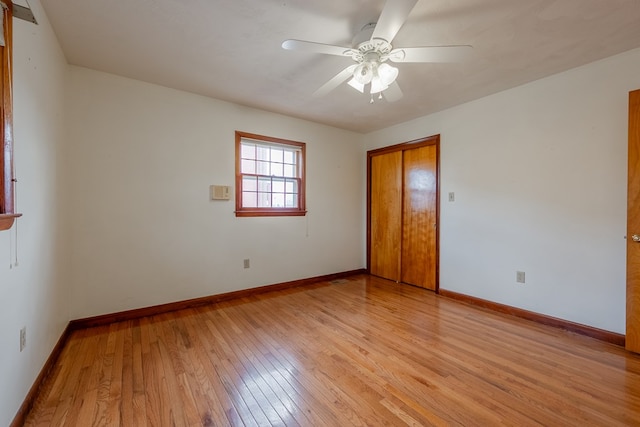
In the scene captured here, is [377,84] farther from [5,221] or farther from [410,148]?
[5,221]

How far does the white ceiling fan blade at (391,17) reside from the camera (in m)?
1.36

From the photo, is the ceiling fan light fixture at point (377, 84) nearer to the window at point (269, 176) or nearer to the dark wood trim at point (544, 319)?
the window at point (269, 176)

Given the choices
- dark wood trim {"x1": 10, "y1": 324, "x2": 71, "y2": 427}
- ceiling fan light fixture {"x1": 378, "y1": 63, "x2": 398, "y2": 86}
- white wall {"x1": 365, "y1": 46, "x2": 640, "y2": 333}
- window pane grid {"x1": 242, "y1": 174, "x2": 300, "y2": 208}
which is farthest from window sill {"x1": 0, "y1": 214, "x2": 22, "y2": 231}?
white wall {"x1": 365, "y1": 46, "x2": 640, "y2": 333}

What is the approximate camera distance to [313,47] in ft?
5.78

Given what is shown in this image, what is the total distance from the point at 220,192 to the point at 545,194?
361cm

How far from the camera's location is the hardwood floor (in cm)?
153

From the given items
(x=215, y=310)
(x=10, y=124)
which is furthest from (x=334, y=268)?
(x=10, y=124)

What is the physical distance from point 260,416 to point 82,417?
99cm

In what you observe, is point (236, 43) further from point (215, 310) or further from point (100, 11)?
point (215, 310)

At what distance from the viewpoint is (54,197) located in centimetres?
219

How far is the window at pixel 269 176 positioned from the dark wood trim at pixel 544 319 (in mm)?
2482

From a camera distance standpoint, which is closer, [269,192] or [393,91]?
[393,91]

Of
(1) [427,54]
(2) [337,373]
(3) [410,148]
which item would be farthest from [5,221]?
(3) [410,148]

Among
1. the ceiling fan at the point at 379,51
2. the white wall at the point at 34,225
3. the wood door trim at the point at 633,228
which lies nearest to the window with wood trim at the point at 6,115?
the white wall at the point at 34,225
